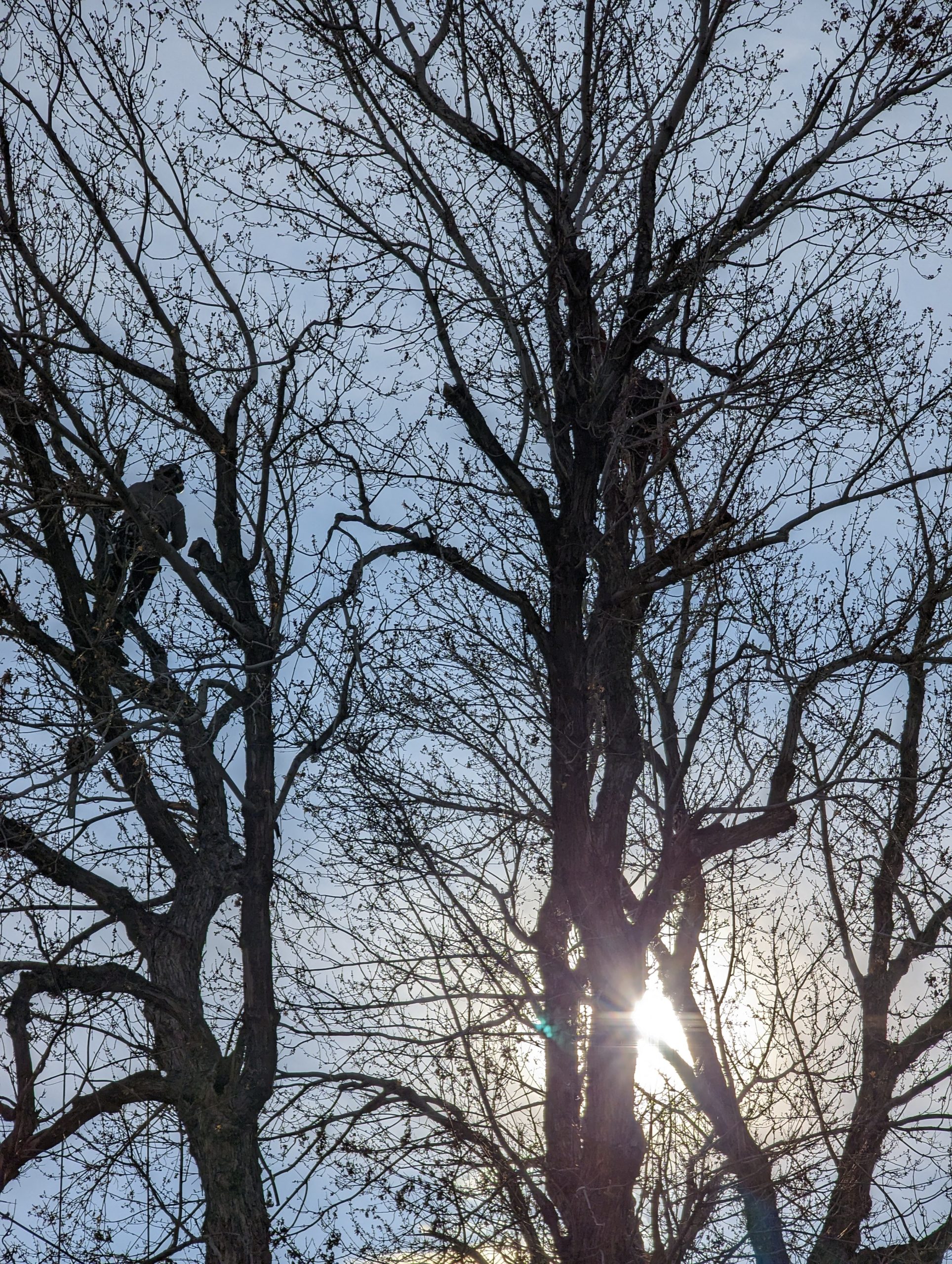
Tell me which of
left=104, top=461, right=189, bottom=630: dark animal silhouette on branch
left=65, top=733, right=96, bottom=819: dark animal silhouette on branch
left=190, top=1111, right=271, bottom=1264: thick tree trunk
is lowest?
left=190, top=1111, right=271, bottom=1264: thick tree trunk

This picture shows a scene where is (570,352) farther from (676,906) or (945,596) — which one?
(676,906)

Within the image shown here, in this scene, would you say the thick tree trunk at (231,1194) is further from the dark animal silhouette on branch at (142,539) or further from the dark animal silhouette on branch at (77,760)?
the dark animal silhouette on branch at (142,539)

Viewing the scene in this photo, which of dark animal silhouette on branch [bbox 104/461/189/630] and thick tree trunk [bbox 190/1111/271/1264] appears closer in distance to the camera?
dark animal silhouette on branch [bbox 104/461/189/630]

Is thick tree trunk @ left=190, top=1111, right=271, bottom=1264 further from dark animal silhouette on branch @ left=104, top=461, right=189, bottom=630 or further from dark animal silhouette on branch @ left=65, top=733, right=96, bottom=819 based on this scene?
dark animal silhouette on branch @ left=104, top=461, right=189, bottom=630

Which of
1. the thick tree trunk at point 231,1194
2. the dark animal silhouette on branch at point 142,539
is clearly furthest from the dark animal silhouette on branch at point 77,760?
the thick tree trunk at point 231,1194

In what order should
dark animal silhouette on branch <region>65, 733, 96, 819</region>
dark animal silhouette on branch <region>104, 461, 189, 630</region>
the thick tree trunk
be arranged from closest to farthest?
dark animal silhouette on branch <region>65, 733, 96, 819</region> → dark animal silhouette on branch <region>104, 461, 189, 630</region> → the thick tree trunk

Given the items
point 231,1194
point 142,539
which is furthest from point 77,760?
point 231,1194

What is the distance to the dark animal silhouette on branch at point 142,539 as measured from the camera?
6590mm

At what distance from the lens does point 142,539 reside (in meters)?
6.67

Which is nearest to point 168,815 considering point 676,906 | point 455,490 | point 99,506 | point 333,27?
point 99,506

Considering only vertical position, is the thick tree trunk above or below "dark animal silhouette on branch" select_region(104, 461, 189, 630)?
below

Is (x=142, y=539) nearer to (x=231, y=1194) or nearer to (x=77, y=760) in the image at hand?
(x=77, y=760)

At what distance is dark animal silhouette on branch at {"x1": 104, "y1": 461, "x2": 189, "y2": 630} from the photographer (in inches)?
259

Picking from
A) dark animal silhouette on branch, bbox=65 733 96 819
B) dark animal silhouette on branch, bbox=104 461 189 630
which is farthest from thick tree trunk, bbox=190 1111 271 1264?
dark animal silhouette on branch, bbox=104 461 189 630
